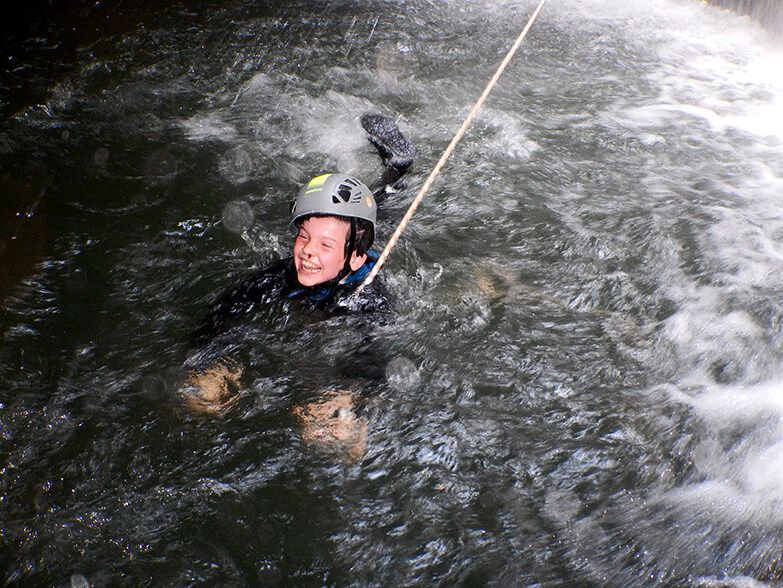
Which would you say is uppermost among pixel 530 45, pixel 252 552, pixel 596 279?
pixel 530 45

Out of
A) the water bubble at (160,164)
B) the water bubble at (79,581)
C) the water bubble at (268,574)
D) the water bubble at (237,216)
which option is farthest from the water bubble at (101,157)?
the water bubble at (268,574)

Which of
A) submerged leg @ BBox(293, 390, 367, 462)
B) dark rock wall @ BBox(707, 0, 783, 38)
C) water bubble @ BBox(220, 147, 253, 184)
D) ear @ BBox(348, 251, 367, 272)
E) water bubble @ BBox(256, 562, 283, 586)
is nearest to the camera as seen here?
water bubble @ BBox(256, 562, 283, 586)

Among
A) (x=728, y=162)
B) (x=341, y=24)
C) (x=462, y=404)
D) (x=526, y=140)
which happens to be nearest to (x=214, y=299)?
(x=462, y=404)

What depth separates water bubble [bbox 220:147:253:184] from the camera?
6.46 m

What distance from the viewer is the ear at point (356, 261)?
453 centimetres

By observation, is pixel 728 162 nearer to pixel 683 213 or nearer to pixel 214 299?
pixel 683 213

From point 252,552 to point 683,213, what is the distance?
5145mm

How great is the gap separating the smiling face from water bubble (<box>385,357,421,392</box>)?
0.73 m

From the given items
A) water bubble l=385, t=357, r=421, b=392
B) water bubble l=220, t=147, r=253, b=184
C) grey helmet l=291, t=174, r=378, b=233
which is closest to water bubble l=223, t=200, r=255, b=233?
water bubble l=220, t=147, r=253, b=184

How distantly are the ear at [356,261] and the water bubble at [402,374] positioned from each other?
0.67 meters

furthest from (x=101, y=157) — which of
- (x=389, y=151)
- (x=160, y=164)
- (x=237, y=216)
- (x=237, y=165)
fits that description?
(x=389, y=151)

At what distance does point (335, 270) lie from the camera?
439 cm

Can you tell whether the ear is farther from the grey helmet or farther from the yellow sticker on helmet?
the yellow sticker on helmet

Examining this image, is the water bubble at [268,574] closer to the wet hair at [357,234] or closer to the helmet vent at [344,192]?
the wet hair at [357,234]
